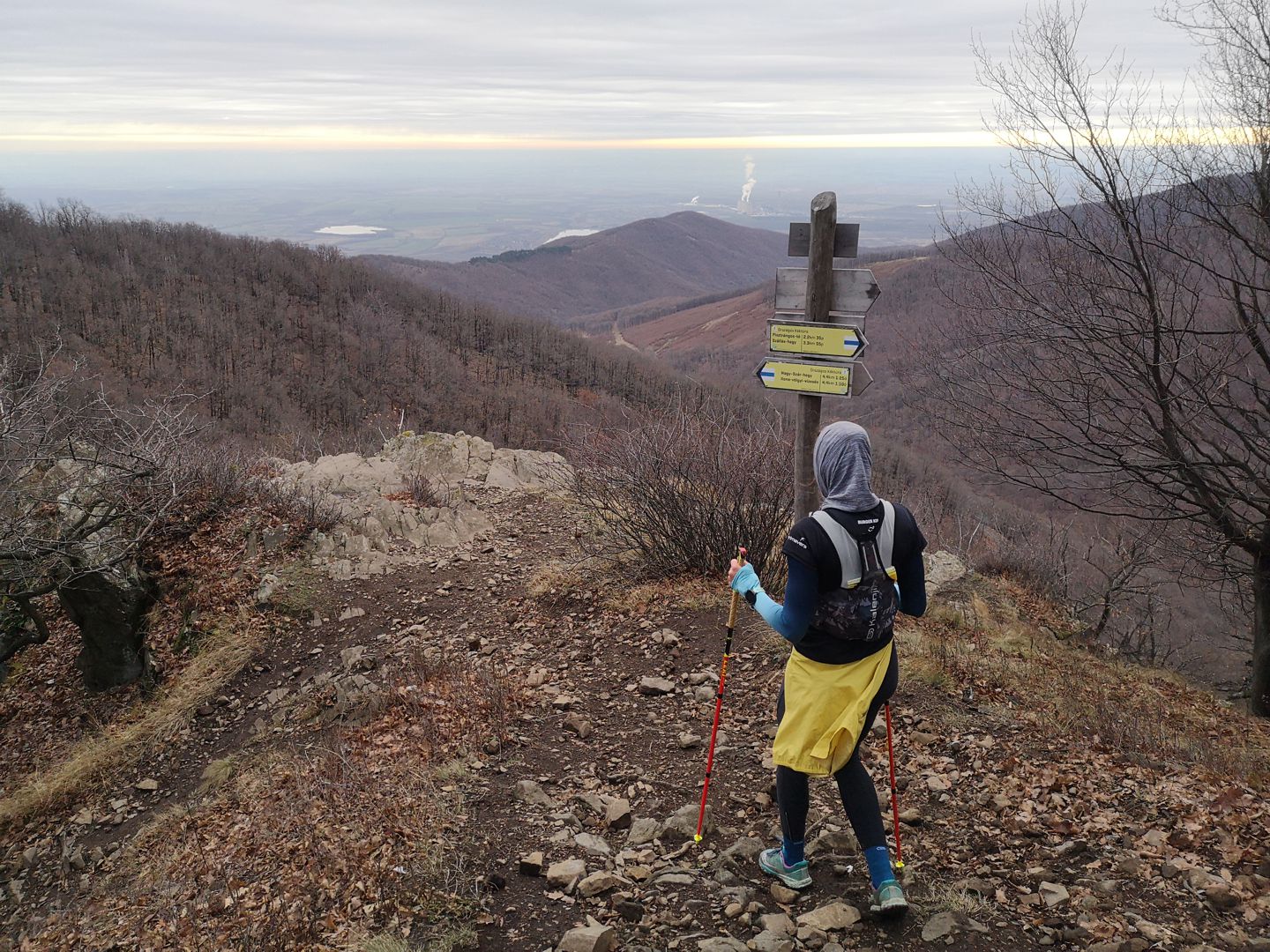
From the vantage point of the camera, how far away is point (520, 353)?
307ft

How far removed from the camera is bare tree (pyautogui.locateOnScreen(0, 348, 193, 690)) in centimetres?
697

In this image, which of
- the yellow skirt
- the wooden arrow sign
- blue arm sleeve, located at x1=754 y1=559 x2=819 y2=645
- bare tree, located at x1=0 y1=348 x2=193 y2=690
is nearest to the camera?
blue arm sleeve, located at x1=754 y1=559 x2=819 y2=645

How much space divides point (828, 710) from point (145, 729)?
260 inches

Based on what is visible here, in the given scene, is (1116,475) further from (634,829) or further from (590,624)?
(634,829)

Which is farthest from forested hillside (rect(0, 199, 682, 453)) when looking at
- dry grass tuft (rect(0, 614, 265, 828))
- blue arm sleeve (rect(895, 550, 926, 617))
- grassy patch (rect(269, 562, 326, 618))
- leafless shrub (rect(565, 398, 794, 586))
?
blue arm sleeve (rect(895, 550, 926, 617))

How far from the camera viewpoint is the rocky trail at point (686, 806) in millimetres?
3264

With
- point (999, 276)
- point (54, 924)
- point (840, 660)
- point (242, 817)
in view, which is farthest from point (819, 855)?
point (999, 276)

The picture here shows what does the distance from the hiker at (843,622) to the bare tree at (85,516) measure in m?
6.31

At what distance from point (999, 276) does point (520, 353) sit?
291 ft

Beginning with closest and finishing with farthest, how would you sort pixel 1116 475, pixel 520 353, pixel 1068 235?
pixel 1068 235 < pixel 1116 475 < pixel 520 353

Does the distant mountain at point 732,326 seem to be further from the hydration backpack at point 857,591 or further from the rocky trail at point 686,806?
the hydration backpack at point 857,591

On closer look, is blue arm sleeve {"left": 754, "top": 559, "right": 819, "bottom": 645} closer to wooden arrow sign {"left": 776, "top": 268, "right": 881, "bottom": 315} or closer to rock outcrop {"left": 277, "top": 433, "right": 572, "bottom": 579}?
wooden arrow sign {"left": 776, "top": 268, "right": 881, "bottom": 315}

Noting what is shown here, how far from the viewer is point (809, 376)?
15.1ft

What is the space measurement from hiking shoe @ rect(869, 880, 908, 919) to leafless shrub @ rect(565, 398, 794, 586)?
3.78m
